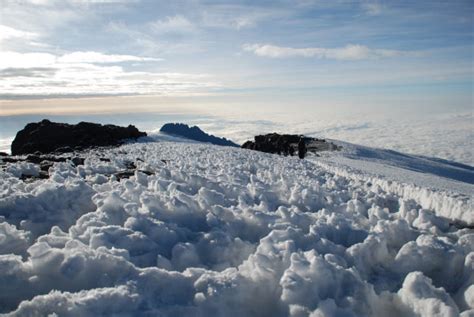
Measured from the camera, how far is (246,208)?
765 centimetres

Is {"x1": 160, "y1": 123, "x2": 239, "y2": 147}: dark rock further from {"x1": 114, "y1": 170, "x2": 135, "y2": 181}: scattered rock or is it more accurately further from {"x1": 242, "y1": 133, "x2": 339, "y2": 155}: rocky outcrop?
{"x1": 114, "y1": 170, "x2": 135, "y2": 181}: scattered rock

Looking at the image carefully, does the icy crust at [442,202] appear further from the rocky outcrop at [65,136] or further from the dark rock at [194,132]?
the dark rock at [194,132]

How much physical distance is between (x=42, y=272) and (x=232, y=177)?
864 centimetres

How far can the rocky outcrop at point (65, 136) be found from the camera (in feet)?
177

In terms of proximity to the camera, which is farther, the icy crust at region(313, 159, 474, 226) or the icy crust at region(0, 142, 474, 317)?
the icy crust at region(313, 159, 474, 226)

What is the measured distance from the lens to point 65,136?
58062 mm

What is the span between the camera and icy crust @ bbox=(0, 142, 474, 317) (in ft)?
14.2

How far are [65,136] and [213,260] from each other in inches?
2289

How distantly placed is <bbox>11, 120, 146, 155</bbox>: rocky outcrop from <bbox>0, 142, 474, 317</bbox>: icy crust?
45.2m

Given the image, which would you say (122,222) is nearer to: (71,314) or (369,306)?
(71,314)

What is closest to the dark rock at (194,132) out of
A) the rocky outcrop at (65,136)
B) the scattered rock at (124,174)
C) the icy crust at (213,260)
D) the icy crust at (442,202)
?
the rocky outcrop at (65,136)

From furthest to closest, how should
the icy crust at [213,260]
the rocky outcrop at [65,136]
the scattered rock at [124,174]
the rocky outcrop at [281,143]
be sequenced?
the rocky outcrop at [65,136]
the rocky outcrop at [281,143]
the scattered rock at [124,174]
the icy crust at [213,260]

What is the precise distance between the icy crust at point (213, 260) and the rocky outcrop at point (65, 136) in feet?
148

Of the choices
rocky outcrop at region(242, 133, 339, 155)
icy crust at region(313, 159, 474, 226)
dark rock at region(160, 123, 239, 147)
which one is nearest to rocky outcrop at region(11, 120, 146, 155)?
rocky outcrop at region(242, 133, 339, 155)
